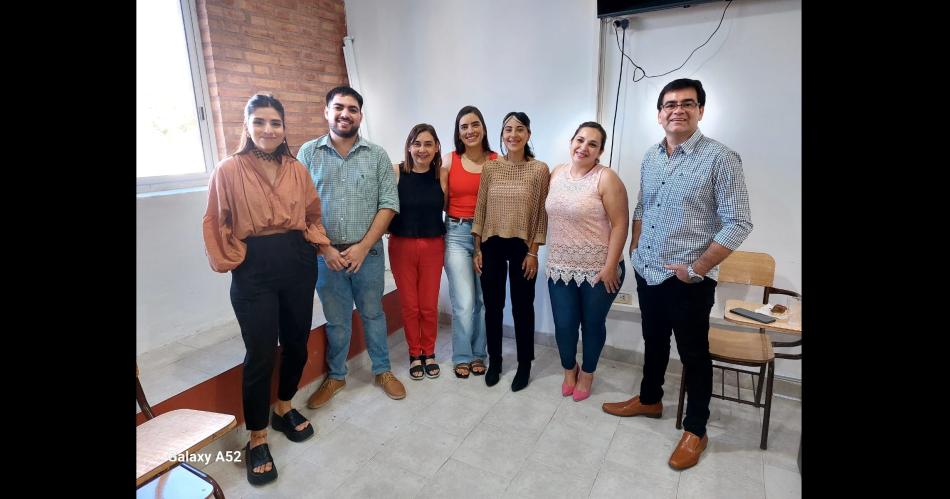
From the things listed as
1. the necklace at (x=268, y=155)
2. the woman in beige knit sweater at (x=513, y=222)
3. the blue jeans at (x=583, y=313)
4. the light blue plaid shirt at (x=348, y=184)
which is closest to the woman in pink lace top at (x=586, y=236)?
the blue jeans at (x=583, y=313)

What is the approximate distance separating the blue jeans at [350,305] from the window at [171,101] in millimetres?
1183

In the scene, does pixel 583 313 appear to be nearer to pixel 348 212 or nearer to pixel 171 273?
pixel 348 212

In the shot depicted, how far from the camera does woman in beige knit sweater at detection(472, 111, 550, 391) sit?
7.84ft

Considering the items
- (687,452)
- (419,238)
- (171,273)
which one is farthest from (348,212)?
(687,452)

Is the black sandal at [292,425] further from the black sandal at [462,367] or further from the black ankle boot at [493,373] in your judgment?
the black ankle boot at [493,373]

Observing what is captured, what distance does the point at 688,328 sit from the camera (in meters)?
1.94

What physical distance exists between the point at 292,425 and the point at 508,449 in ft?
3.29

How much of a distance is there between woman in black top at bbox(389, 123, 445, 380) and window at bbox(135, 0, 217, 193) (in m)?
1.31

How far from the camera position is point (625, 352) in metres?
3.00
